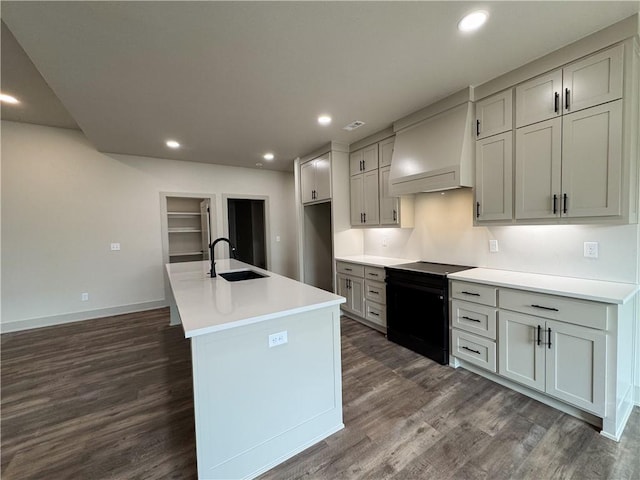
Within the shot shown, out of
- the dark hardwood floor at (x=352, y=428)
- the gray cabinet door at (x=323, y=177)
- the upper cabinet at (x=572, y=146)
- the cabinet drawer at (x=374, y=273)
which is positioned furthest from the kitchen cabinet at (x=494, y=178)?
the gray cabinet door at (x=323, y=177)

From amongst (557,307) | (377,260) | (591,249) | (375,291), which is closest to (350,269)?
(377,260)

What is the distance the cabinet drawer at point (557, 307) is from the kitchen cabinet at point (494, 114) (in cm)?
Result: 142

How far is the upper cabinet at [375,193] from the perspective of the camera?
3488 mm

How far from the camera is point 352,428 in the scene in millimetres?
1854

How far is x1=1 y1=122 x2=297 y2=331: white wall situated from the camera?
149 inches

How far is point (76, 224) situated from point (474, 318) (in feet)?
18.1

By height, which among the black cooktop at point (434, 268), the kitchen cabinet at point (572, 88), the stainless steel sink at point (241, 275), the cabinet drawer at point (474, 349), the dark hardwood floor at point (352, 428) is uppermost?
the kitchen cabinet at point (572, 88)

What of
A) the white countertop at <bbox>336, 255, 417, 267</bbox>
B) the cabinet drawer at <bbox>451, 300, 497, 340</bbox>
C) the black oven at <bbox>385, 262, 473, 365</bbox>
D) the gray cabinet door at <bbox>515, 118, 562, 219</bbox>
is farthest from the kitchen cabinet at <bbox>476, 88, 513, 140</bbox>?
the white countertop at <bbox>336, 255, 417, 267</bbox>

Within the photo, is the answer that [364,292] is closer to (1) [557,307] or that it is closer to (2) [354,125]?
(1) [557,307]

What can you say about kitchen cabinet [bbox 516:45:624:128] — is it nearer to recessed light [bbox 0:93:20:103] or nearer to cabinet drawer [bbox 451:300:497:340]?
cabinet drawer [bbox 451:300:497:340]

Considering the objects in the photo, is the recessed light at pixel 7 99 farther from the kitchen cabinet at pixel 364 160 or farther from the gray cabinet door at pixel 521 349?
the gray cabinet door at pixel 521 349

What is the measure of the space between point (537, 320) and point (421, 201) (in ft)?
6.09

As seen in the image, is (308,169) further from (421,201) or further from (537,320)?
(537,320)

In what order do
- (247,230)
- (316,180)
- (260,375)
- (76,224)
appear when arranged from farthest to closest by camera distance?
(247,230), (316,180), (76,224), (260,375)
